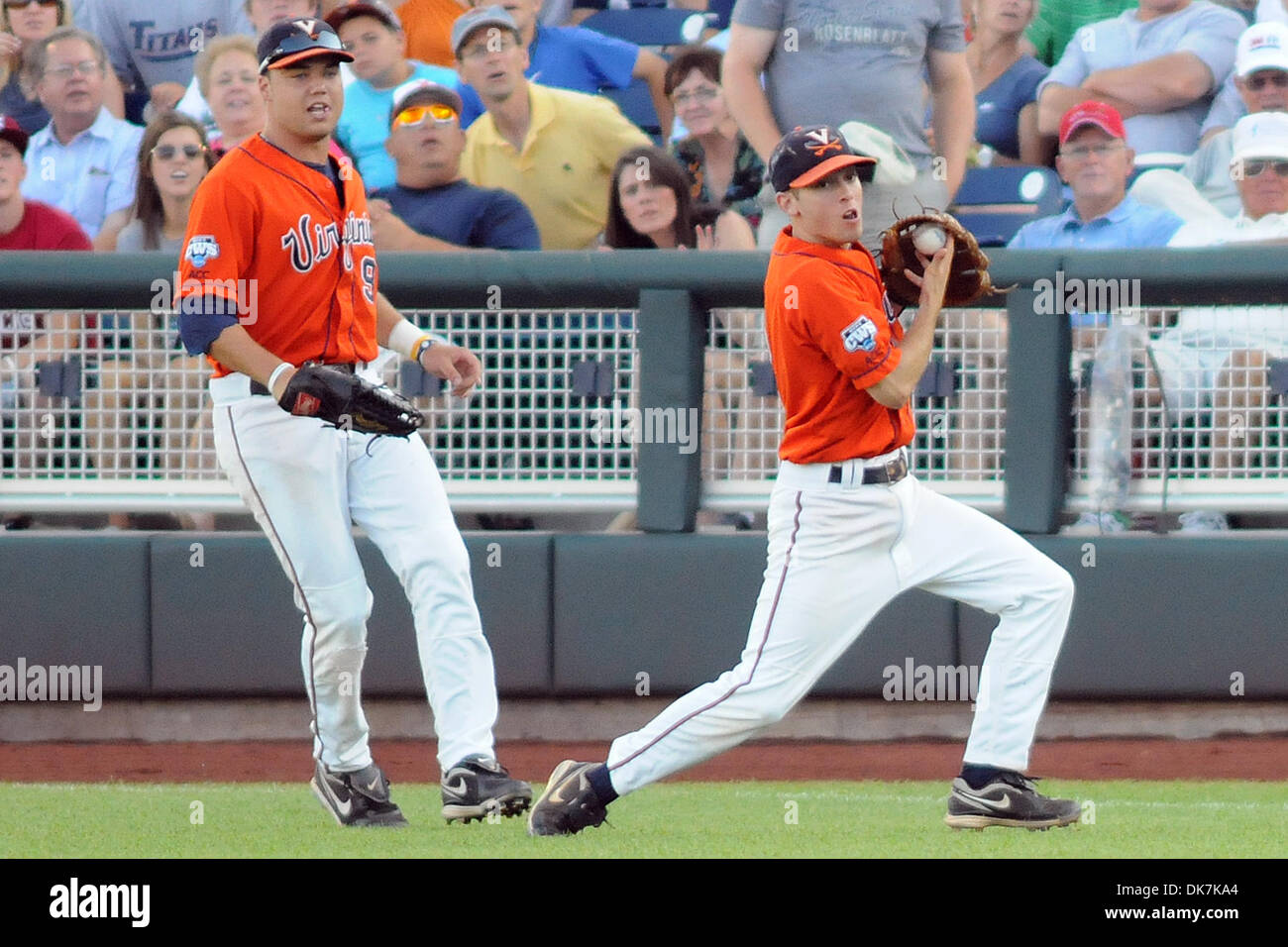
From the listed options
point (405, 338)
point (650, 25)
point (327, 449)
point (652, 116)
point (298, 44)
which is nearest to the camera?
point (298, 44)

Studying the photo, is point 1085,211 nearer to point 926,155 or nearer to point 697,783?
point 926,155

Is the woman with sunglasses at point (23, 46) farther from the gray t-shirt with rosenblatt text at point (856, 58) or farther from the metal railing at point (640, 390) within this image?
the gray t-shirt with rosenblatt text at point (856, 58)

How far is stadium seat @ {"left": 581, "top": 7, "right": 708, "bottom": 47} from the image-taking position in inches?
362

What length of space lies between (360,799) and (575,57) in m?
4.60

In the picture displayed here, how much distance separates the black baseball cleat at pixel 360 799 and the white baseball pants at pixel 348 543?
0.49 feet

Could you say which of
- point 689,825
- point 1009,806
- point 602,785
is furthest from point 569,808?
point 1009,806

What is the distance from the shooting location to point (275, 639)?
6.64m

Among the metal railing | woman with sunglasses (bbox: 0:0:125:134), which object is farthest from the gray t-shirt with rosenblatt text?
woman with sunglasses (bbox: 0:0:125:134)

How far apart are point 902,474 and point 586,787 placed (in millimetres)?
1070

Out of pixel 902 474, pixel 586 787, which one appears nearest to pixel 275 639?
pixel 586 787

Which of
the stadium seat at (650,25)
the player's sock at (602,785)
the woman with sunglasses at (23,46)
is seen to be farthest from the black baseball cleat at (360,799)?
the stadium seat at (650,25)

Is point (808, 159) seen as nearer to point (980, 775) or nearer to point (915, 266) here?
point (915, 266)

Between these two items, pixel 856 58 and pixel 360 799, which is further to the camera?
pixel 856 58

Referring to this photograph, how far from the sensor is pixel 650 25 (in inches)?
365
